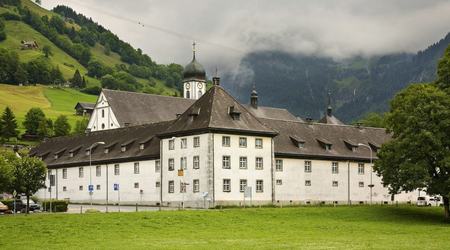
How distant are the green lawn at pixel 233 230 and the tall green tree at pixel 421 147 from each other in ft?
11.0

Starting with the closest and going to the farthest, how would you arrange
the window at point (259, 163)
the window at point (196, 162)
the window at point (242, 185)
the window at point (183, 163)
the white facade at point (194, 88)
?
the window at point (196, 162) → the window at point (242, 185) → the window at point (183, 163) → the window at point (259, 163) → the white facade at point (194, 88)

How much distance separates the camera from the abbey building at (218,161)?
81125 mm

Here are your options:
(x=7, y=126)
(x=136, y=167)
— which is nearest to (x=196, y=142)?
(x=136, y=167)

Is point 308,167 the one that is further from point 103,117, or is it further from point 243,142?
point 103,117

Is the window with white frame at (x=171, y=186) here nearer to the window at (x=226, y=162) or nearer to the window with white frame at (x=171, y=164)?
the window with white frame at (x=171, y=164)

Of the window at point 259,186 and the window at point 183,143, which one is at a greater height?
the window at point 183,143

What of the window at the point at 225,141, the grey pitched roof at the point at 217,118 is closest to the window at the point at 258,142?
the grey pitched roof at the point at 217,118

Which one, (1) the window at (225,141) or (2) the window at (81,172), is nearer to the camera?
(1) the window at (225,141)

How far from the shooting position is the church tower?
163500 mm

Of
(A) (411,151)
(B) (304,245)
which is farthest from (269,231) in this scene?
(A) (411,151)

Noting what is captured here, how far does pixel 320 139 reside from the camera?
96.4 m

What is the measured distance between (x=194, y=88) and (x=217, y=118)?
8293 centimetres

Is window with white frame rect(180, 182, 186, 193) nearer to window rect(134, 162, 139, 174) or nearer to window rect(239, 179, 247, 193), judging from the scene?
window rect(239, 179, 247, 193)

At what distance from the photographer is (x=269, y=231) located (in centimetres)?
5450
